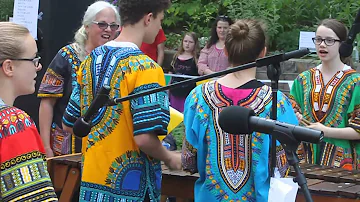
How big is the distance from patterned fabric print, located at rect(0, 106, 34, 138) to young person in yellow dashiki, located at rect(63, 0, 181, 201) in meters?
0.82

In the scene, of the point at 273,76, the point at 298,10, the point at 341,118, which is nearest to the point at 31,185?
the point at 273,76

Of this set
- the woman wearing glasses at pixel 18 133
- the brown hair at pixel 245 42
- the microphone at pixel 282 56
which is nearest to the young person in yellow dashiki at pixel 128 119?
the brown hair at pixel 245 42

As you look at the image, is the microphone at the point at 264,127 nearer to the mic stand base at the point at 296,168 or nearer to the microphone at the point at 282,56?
the mic stand base at the point at 296,168

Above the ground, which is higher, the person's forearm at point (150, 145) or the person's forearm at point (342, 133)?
the person's forearm at point (342, 133)

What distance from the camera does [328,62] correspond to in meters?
4.73

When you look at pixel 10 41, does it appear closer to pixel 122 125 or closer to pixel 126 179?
pixel 122 125

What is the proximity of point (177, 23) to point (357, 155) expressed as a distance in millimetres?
8006

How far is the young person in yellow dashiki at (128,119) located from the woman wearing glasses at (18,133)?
729 mm

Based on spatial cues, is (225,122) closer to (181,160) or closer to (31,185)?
(31,185)

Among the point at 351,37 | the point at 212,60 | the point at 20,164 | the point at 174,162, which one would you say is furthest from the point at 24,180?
the point at 212,60

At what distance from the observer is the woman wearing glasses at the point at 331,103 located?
4492mm

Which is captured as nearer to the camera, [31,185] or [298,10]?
[31,185]

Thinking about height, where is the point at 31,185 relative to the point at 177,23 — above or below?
below

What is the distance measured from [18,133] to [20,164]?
115 mm
